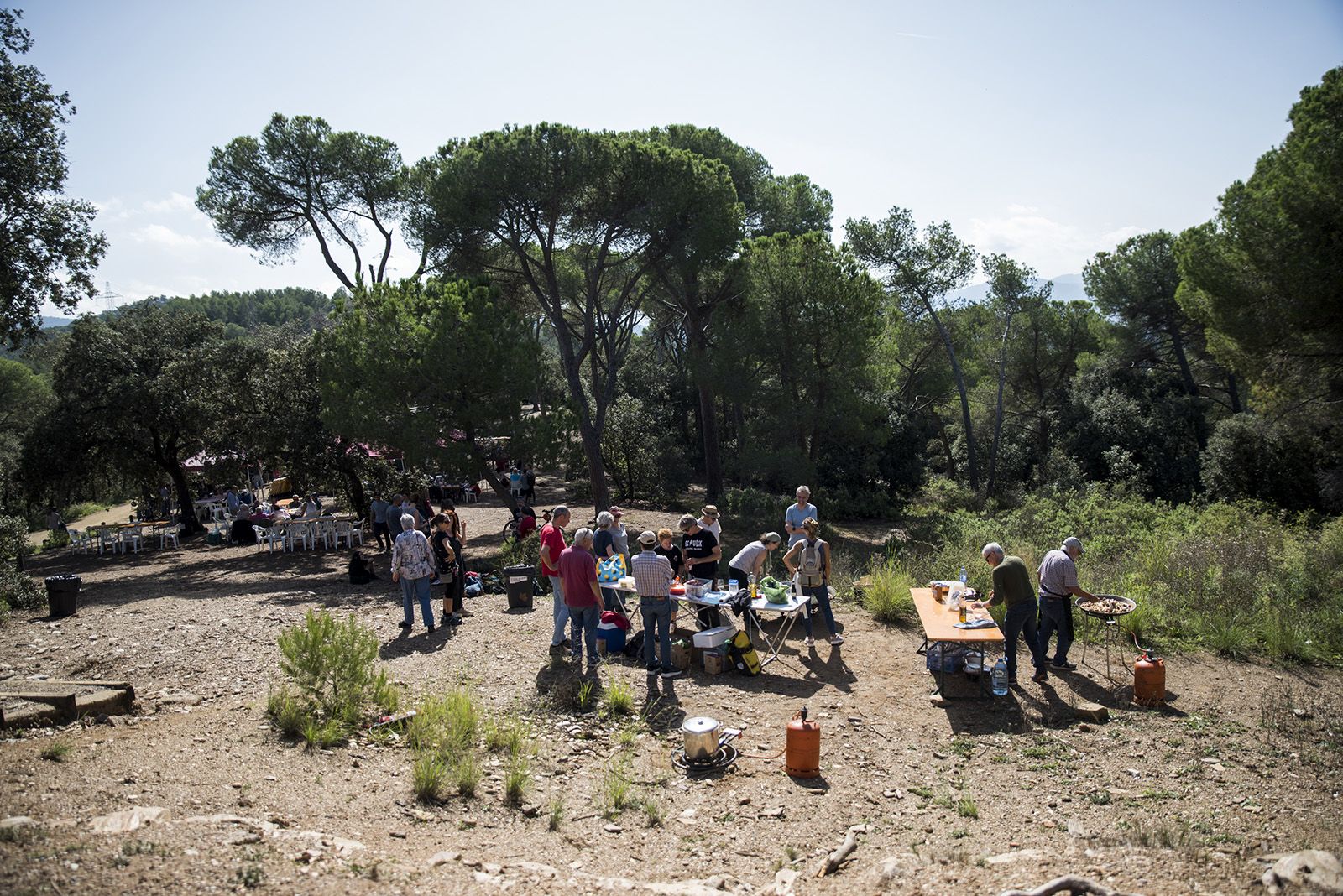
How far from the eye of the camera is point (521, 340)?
53.6ft

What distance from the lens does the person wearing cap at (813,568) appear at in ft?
29.2

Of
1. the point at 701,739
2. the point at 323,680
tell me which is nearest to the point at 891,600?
the point at 701,739

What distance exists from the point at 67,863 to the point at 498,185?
1527cm

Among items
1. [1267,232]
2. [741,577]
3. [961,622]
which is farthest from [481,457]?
[1267,232]

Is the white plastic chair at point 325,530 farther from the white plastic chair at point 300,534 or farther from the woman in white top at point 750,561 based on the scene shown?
the woman in white top at point 750,561

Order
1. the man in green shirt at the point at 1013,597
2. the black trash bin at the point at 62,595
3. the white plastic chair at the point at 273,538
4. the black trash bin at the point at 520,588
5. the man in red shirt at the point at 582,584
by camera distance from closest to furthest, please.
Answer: the man in green shirt at the point at 1013,597
the man in red shirt at the point at 582,584
the black trash bin at the point at 62,595
the black trash bin at the point at 520,588
the white plastic chair at the point at 273,538

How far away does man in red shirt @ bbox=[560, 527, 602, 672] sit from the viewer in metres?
8.16

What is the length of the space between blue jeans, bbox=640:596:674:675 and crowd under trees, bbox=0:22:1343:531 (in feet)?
27.1

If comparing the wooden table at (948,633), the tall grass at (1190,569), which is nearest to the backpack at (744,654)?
the wooden table at (948,633)

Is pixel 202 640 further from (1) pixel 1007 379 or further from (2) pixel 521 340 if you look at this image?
(1) pixel 1007 379

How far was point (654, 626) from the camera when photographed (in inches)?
328

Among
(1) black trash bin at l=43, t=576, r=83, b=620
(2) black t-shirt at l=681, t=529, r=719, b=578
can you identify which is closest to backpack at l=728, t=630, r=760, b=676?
(2) black t-shirt at l=681, t=529, r=719, b=578

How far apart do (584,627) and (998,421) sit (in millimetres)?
21690

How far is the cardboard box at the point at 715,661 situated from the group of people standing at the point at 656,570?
0.38 metres
